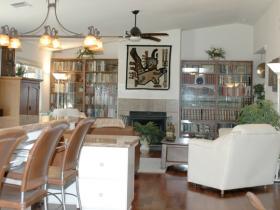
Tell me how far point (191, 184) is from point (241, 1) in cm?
415

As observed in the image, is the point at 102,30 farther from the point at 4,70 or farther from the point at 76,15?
the point at 4,70

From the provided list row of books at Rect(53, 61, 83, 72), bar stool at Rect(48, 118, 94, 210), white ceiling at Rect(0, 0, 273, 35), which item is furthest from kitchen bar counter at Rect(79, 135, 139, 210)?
row of books at Rect(53, 61, 83, 72)

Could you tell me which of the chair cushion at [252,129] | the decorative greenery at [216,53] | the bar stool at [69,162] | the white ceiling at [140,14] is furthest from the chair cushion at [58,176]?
the decorative greenery at [216,53]

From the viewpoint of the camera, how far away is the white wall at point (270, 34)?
7.89 meters

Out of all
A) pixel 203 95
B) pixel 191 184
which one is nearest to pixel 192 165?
pixel 191 184

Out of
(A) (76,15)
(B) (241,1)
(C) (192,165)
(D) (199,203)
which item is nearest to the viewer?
(D) (199,203)

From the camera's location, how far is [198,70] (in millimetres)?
10719

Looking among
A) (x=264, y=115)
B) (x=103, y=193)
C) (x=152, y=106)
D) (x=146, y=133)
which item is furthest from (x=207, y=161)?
(x=152, y=106)

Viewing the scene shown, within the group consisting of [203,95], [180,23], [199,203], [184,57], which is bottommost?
[199,203]

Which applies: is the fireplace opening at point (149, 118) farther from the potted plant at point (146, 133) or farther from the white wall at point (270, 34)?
the white wall at point (270, 34)

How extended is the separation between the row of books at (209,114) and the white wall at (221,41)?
138 centimetres

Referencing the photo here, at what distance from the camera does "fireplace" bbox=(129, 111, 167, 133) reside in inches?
410

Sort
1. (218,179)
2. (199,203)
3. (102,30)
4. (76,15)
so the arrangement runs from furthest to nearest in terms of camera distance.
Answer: (102,30)
(76,15)
(218,179)
(199,203)

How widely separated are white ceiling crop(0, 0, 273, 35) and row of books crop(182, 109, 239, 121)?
215cm
